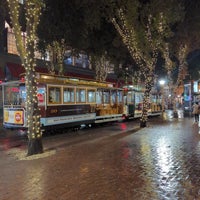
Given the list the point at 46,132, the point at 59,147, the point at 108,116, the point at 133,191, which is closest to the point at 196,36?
the point at 108,116

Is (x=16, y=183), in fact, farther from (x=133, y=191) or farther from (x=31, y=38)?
(x=31, y=38)

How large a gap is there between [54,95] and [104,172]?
30.3 feet

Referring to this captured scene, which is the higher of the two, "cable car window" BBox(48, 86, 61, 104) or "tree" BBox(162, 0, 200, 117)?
"tree" BBox(162, 0, 200, 117)

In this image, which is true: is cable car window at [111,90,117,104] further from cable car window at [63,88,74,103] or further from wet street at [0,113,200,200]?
wet street at [0,113,200,200]

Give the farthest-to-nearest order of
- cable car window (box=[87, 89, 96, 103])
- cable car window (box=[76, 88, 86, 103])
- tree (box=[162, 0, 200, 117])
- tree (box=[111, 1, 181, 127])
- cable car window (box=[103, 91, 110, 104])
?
tree (box=[162, 0, 200, 117])
cable car window (box=[103, 91, 110, 104])
cable car window (box=[87, 89, 96, 103])
cable car window (box=[76, 88, 86, 103])
tree (box=[111, 1, 181, 127])

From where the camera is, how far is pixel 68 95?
59.0ft

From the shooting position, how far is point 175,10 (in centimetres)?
1902

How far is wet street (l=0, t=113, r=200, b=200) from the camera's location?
6406mm

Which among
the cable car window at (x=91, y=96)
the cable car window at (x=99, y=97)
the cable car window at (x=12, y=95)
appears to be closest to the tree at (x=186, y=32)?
the cable car window at (x=99, y=97)

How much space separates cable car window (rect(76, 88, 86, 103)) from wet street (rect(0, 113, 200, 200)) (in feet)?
20.6

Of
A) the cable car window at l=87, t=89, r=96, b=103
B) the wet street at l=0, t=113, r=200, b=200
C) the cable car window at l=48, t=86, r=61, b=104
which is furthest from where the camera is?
the cable car window at l=87, t=89, r=96, b=103

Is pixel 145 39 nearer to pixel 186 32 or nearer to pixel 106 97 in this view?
pixel 106 97

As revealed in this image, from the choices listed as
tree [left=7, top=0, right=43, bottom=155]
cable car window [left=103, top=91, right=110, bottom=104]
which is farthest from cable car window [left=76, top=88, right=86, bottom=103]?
tree [left=7, top=0, right=43, bottom=155]

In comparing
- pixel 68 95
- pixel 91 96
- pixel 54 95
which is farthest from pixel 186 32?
pixel 54 95
